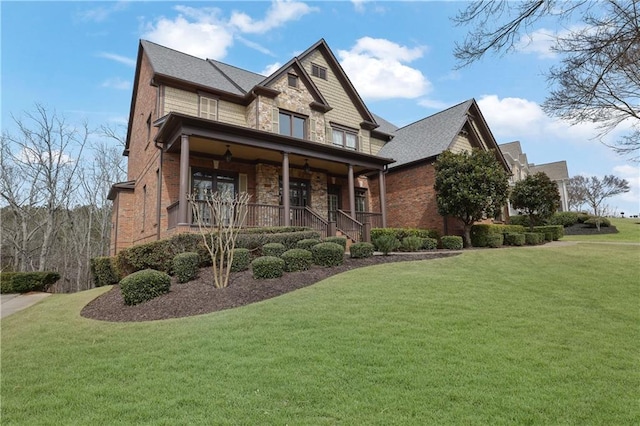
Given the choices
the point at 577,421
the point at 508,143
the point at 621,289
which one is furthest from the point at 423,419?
the point at 508,143

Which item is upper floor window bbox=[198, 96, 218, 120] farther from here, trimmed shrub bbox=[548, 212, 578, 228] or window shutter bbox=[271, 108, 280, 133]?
trimmed shrub bbox=[548, 212, 578, 228]

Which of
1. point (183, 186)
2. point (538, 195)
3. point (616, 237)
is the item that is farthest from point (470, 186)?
point (616, 237)

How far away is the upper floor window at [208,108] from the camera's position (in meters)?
14.7

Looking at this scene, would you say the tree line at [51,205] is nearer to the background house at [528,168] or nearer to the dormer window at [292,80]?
the dormer window at [292,80]

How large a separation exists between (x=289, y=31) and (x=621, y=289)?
10.9 meters

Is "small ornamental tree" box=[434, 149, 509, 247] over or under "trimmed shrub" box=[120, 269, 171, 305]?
over

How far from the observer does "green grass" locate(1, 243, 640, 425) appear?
3031mm

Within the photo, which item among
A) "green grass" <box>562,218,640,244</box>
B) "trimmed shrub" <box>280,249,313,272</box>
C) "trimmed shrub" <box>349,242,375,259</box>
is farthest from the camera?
"green grass" <box>562,218,640,244</box>

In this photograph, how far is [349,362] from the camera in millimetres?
Answer: 3943

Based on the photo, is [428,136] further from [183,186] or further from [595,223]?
[595,223]

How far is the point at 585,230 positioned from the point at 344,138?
2109 centimetres

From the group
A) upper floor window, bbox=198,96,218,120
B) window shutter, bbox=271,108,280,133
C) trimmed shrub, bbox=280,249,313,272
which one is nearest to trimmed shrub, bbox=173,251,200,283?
trimmed shrub, bbox=280,249,313,272

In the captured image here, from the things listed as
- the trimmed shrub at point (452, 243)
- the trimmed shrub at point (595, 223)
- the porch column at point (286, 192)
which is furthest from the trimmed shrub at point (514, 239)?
the trimmed shrub at point (595, 223)

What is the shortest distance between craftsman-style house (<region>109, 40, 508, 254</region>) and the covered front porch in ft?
0.15
